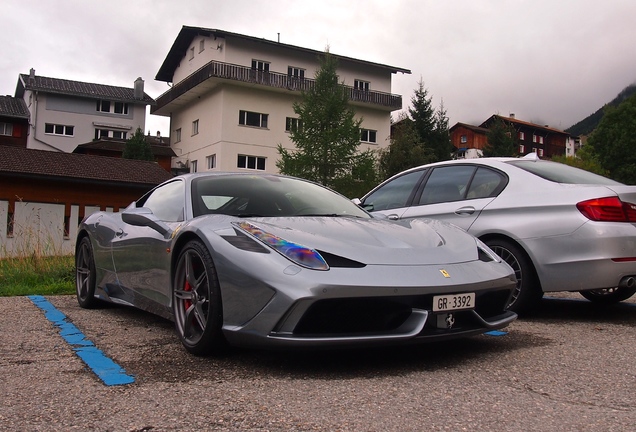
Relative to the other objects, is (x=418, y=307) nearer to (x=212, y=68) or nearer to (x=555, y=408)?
(x=555, y=408)

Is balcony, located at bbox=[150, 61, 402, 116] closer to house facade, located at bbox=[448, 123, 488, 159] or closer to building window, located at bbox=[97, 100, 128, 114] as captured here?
building window, located at bbox=[97, 100, 128, 114]

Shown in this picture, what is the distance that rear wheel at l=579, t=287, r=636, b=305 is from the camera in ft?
18.5

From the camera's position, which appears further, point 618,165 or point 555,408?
point 618,165

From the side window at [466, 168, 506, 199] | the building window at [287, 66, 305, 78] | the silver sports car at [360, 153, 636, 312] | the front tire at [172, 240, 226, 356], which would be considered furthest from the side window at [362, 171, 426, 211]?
the building window at [287, 66, 305, 78]

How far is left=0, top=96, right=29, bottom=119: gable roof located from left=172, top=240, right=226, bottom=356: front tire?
178 ft

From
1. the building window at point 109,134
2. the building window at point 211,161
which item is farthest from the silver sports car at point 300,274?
the building window at point 109,134

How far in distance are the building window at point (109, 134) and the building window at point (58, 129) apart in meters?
2.03

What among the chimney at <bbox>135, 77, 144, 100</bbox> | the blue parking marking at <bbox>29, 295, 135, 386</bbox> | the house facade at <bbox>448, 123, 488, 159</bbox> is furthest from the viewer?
the house facade at <bbox>448, 123, 488, 159</bbox>

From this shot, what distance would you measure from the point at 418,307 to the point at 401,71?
4423cm

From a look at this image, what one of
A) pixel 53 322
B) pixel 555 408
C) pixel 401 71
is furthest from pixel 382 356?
pixel 401 71

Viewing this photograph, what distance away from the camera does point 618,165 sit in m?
59.9

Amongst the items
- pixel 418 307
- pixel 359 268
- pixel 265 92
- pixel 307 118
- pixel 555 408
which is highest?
pixel 265 92

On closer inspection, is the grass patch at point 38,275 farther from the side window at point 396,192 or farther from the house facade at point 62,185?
the house facade at point 62,185

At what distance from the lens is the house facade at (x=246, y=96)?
38.5 metres
